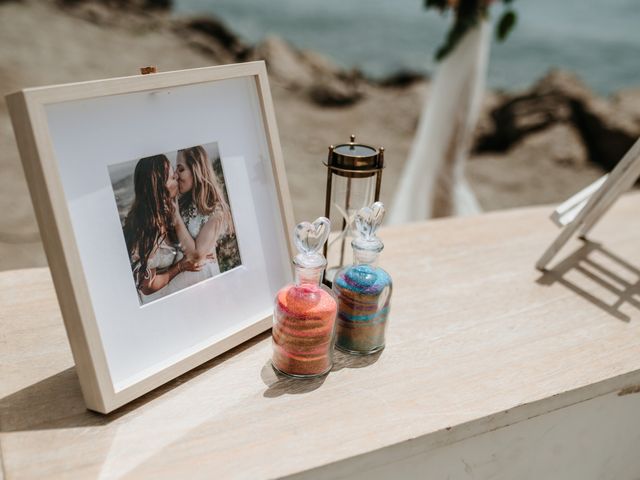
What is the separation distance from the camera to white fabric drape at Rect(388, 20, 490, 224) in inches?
69.6

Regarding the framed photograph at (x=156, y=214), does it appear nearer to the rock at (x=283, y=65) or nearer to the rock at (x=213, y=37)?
the rock at (x=283, y=65)

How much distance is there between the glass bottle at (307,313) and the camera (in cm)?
69

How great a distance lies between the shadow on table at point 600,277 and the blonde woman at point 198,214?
2.01 ft

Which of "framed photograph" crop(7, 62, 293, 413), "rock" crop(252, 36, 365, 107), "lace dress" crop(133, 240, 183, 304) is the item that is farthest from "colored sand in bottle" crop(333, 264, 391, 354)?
"rock" crop(252, 36, 365, 107)

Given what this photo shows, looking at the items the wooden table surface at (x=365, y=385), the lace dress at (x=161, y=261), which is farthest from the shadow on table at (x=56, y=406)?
the lace dress at (x=161, y=261)

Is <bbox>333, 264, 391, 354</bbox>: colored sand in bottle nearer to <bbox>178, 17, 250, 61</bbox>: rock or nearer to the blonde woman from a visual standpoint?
the blonde woman

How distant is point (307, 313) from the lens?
69 centimetres

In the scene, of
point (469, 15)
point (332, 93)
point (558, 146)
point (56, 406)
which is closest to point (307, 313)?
point (56, 406)

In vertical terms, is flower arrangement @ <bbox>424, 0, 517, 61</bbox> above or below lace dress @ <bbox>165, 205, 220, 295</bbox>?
above

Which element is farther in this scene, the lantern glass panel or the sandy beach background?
the sandy beach background

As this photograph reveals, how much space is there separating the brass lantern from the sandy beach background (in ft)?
6.84

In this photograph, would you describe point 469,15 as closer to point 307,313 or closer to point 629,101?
point 307,313

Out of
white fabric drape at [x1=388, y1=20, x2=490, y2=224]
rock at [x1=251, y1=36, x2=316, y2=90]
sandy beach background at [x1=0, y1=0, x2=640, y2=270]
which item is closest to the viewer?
white fabric drape at [x1=388, y1=20, x2=490, y2=224]

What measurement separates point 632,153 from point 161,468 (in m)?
0.82
